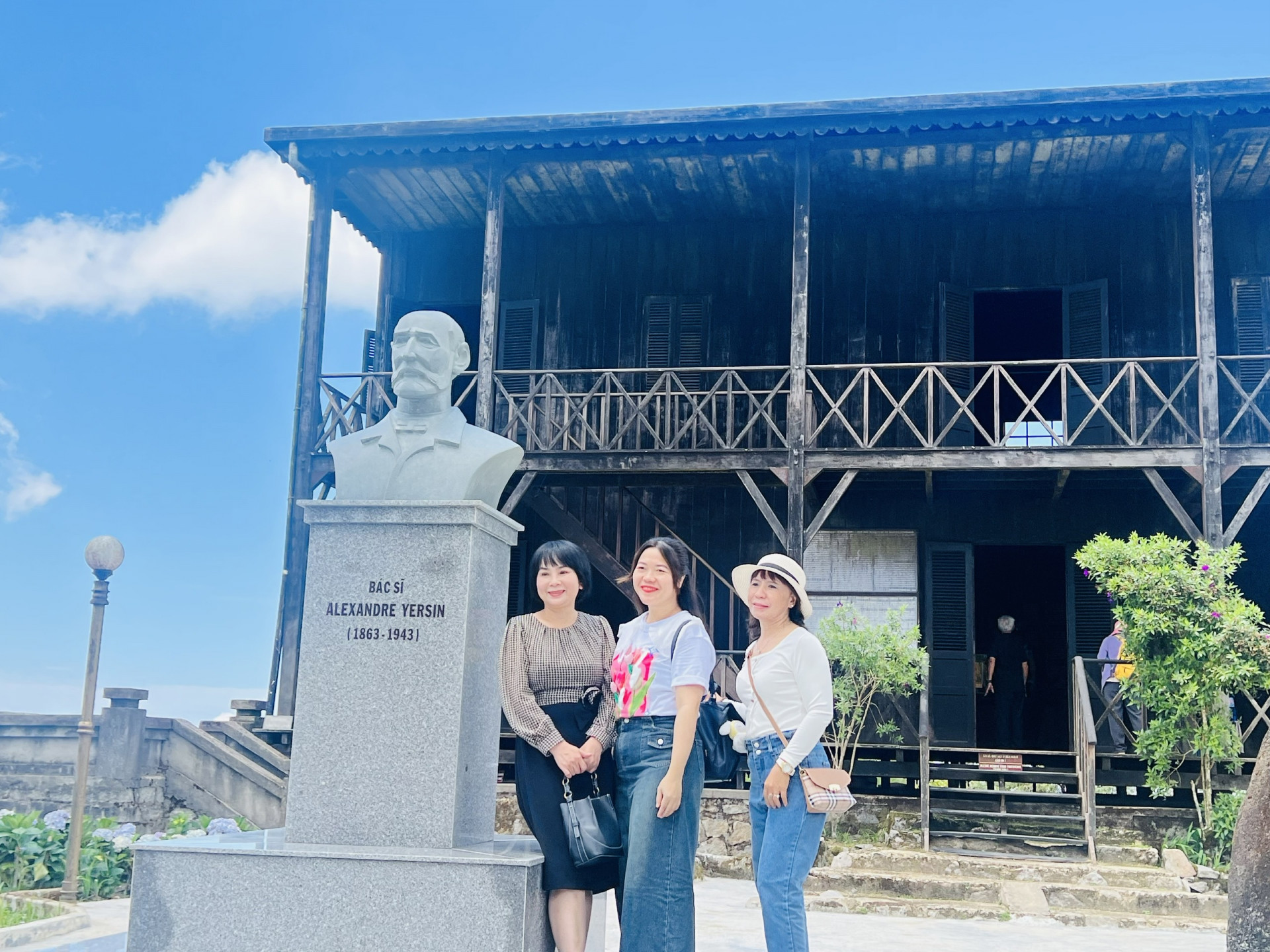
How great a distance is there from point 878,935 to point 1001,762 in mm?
4774

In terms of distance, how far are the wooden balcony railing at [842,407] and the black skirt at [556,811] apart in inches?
306

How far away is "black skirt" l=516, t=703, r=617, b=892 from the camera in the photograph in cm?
463

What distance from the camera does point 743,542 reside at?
14711mm

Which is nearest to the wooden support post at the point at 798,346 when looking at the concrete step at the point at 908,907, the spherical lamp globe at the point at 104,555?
the concrete step at the point at 908,907

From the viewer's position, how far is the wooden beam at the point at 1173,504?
449 inches

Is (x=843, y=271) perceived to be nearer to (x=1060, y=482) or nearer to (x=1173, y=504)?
(x=1060, y=482)

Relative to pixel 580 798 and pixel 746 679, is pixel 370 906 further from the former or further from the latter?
pixel 746 679

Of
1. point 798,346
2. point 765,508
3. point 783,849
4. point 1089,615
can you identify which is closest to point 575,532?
point 765,508

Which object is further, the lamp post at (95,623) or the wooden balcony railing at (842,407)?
the wooden balcony railing at (842,407)

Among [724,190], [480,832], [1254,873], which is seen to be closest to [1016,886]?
[1254,873]

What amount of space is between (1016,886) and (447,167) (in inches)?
345

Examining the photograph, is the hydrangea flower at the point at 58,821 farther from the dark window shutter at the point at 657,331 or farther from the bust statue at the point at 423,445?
the dark window shutter at the point at 657,331

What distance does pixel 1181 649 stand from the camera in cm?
1004

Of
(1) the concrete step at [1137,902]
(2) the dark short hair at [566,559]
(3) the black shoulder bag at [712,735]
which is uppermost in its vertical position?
(2) the dark short hair at [566,559]
